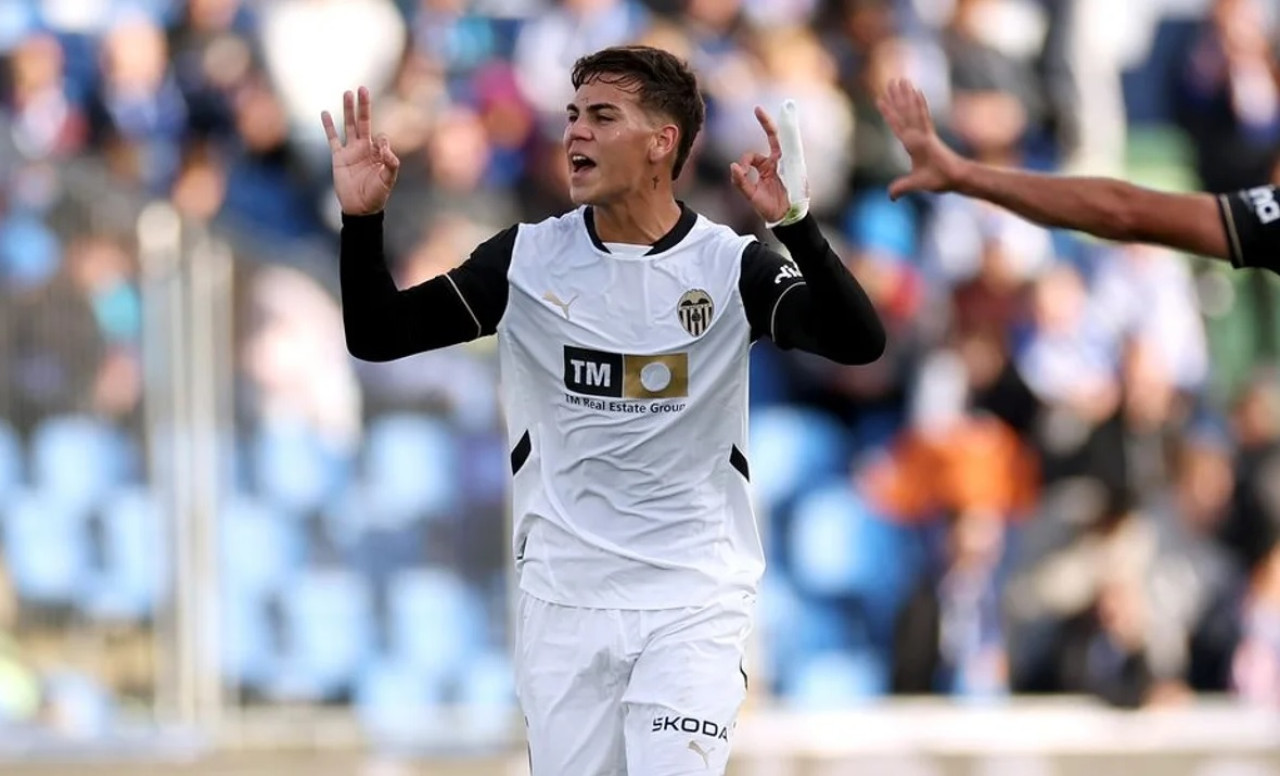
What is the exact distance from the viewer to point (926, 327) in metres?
11.7

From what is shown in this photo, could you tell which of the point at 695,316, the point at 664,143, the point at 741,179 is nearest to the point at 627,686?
the point at 695,316

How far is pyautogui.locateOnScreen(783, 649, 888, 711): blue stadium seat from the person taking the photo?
10.9m

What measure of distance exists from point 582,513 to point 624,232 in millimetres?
789

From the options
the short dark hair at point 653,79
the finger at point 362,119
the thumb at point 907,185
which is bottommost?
the thumb at point 907,185

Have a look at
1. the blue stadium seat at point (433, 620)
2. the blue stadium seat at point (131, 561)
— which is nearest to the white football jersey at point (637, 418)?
the blue stadium seat at point (433, 620)

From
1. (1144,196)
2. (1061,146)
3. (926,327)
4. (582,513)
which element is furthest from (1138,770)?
(1144,196)

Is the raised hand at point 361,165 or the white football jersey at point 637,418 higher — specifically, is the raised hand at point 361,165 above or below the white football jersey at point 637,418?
above

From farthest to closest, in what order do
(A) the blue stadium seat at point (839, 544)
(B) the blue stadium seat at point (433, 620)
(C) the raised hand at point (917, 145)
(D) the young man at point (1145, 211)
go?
(A) the blue stadium seat at point (839, 544), (B) the blue stadium seat at point (433, 620), (C) the raised hand at point (917, 145), (D) the young man at point (1145, 211)

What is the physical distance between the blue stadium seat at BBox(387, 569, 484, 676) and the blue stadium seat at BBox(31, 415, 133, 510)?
1.33 meters

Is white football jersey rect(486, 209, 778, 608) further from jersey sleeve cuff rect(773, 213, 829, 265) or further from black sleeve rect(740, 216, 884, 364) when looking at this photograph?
jersey sleeve cuff rect(773, 213, 829, 265)

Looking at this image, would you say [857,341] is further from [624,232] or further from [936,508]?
[936,508]

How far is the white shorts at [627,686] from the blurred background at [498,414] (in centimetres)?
397

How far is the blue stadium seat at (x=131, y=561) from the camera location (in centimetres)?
984

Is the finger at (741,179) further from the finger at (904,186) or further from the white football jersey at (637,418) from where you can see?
the finger at (904,186)
